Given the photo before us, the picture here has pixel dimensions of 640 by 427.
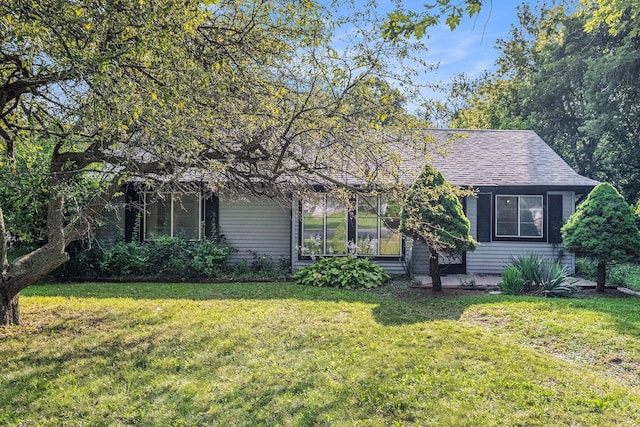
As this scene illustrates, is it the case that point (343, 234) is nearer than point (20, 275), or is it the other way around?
point (20, 275)

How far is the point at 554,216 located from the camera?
37.4 ft

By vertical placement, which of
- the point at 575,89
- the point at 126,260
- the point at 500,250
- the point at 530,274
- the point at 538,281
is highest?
the point at 575,89

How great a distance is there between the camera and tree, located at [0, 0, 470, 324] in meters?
3.77

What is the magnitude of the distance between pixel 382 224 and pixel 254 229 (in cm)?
356

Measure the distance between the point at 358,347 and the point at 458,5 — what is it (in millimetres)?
3895

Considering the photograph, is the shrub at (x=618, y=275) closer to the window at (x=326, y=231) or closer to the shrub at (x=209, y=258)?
the window at (x=326, y=231)

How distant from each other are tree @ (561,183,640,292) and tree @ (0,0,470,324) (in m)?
5.60

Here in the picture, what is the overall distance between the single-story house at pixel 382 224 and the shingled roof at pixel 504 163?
0.03 metres

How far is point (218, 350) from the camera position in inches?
201

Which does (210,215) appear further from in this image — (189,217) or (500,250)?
(500,250)

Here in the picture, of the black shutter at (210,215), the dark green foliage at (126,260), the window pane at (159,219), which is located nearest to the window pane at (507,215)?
the black shutter at (210,215)


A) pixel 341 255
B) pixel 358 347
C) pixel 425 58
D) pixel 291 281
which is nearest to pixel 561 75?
pixel 341 255

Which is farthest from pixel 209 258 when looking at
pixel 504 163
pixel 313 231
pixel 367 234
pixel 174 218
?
pixel 504 163

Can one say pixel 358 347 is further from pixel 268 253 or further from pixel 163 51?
pixel 268 253
